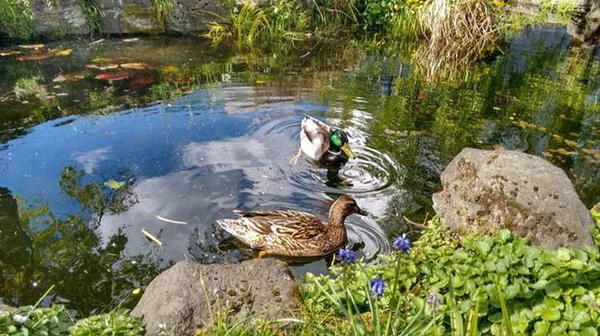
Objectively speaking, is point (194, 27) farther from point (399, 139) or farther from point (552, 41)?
point (552, 41)

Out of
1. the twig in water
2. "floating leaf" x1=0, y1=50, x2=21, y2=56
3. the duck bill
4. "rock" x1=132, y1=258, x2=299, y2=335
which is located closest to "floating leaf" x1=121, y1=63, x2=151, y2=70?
"floating leaf" x1=0, y1=50, x2=21, y2=56

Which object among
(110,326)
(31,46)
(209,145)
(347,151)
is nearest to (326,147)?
(347,151)

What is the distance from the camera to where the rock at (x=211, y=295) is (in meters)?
3.00

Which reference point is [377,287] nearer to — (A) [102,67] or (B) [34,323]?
(B) [34,323]

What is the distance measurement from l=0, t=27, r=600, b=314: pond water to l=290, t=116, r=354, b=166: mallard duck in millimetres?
144

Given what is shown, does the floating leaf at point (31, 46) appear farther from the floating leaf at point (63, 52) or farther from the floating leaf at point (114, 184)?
the floating leaf at point (114, 184)

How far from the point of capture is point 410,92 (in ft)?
28.5

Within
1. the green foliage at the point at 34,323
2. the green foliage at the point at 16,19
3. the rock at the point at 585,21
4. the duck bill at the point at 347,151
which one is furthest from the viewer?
the rock at the point at 585,21

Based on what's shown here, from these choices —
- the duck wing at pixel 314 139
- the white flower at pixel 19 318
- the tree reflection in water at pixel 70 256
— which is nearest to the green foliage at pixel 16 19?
the tree reflection in water at pixel 70 256

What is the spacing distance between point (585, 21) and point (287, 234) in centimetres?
1560

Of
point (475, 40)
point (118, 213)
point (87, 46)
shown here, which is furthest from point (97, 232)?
point (475, 40)

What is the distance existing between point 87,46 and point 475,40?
9003 millimetres

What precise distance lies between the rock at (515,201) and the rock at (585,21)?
12934 mm


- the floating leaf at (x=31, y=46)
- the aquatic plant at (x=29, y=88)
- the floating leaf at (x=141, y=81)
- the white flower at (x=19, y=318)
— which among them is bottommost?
the aquatic plant at (x=29, y=88)
